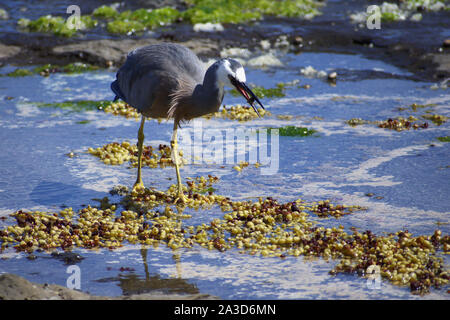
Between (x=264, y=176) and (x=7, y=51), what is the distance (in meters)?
8.95

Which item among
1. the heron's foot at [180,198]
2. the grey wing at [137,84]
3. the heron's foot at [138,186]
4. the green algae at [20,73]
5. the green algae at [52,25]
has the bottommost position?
the heron's foot at [180,198]

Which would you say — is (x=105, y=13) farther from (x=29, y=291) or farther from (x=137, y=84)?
(x=29, y=291)

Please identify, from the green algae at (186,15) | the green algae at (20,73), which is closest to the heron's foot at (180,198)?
the green algae at (20,73)

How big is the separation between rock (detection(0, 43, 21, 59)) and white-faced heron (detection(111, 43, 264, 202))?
7.60 m

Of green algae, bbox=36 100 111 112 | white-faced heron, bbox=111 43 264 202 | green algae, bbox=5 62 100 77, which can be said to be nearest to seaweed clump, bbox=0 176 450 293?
white-faced heron, bbox=111 43 264 202

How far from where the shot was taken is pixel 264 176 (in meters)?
8.40

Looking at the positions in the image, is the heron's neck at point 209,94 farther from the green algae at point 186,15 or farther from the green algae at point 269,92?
the green algae at point 186,15

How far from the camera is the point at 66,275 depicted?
231 inches

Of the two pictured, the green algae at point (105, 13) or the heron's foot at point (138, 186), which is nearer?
the heron's foot at point (138, 186)

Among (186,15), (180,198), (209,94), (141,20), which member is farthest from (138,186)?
(186,15)

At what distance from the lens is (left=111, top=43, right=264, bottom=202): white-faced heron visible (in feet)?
22.8

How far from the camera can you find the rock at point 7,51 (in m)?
14.6

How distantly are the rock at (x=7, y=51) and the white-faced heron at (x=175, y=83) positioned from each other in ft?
24.9

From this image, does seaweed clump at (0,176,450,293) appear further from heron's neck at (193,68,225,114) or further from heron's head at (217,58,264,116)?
heron's head at (217,58,264,116)
